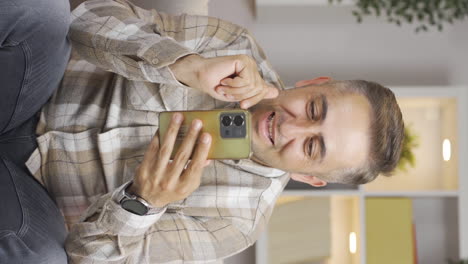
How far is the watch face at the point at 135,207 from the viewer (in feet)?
3.69

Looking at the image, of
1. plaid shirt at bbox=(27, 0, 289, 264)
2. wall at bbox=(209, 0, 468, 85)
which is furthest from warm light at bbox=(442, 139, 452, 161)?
plaid shirt at bbox=(27, 0, 289, 264)

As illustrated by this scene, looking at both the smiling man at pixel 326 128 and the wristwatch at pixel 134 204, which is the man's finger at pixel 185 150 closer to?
the wristwatch at pixel 134 204

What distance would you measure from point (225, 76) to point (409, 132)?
1513 millimetres

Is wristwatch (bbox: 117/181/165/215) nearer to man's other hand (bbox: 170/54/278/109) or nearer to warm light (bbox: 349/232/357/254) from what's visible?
man's other hand (bbox: 170/54/278/109)

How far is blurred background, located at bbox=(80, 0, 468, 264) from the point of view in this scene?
7.57 feet

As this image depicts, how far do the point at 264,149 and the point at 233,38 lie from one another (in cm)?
30

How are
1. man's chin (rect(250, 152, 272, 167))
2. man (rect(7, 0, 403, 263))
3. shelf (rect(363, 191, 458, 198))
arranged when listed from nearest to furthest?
man (rect(7, 0, 403, 263)) < man's chin (rect(250, 152, 272, 167)) < shelf (rect(363, 191, 458, 198))

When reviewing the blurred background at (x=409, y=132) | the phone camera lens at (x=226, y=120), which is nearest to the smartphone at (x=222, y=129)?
the phone camera lens at (x=226, y=120)

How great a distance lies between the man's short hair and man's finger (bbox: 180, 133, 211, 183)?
15.8 inches

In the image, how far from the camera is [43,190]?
4.28 ft

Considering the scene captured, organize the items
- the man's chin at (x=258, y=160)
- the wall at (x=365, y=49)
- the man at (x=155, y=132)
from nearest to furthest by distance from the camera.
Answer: the man at (x=155, y=132) → the man's chin at (x=258, y=160) → the wall at (x=365, y=49)

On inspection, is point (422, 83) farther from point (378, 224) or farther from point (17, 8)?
point (17, 8)

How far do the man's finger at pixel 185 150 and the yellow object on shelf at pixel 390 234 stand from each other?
4.73ft

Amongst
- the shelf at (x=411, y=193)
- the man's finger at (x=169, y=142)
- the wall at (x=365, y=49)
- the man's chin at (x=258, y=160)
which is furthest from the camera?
the wall at (x=365, y=49)
